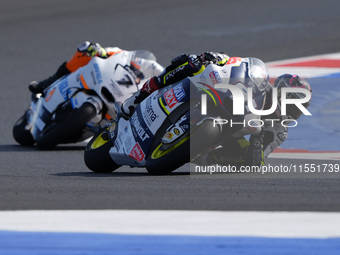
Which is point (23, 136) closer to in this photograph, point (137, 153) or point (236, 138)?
point (137, 153)

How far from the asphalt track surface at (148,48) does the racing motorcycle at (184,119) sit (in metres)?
0.18

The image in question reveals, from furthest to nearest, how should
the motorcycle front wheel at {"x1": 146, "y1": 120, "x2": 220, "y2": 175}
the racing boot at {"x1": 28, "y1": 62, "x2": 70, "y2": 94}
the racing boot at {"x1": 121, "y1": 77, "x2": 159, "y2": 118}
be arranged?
the racing boot at {"x1": 28, "y1": 62, "x2": 70, "y2": 94}
the racing boot at {"x1": 121, "y1": 77, "x2": 159, "y2": 118}
the motorcycle front wheel at {"x1": 146, "y1": 120, "x2": 220, "y2": 175}

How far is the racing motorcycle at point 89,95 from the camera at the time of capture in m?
9.79

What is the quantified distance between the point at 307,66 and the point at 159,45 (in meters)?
3.79

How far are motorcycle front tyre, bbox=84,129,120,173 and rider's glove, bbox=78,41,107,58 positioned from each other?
214 cm

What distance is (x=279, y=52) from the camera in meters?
15.2

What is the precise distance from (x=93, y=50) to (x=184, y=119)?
10.3 ft

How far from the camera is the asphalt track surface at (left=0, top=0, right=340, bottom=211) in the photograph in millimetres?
6066

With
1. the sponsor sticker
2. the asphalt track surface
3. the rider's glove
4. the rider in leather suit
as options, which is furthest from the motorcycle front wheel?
the rider's glove

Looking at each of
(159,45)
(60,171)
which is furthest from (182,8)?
(60,171)

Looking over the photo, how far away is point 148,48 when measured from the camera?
1628 centimetres

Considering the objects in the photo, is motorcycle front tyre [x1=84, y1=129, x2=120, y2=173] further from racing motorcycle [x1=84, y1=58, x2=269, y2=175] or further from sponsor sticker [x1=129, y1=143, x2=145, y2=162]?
sponsor sticker [x1=129, y1=143, x2=145, y2=162]

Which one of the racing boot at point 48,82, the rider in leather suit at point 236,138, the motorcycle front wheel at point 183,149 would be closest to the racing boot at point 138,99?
the rider in leather suit at point 236,138

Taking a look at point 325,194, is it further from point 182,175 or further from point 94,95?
point 94,95
